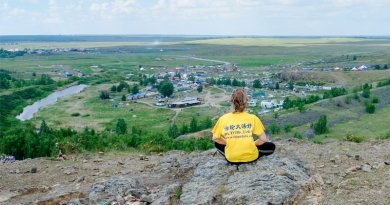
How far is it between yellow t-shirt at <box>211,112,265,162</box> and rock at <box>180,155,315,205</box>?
0.28 metres

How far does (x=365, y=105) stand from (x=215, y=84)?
38.3 meters

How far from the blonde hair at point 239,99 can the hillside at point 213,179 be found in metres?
1.04

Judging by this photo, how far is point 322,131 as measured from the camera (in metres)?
39.9

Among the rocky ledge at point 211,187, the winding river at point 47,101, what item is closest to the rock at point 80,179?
the rocky ledge at point 211,187

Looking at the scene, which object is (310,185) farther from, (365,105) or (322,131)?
(365,105)

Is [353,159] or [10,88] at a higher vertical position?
[353,159]

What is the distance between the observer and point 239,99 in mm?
7438

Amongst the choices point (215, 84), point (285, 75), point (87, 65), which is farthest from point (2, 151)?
point (87, 65)

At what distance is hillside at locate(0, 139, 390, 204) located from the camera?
734cm

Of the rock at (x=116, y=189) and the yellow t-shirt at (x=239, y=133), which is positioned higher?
the yellow t-shirt at (x=239, y=133)

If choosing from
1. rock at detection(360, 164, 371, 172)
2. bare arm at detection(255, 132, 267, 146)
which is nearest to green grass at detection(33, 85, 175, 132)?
rock at detection(360, 164, 371, 172)

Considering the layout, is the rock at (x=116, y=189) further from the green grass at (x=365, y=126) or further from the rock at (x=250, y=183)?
the green grass at (x=365, y=126)

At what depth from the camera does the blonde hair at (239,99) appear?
24.4 ft

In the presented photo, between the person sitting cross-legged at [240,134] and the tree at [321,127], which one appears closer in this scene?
the person sitting cross-legged at [240,134]
